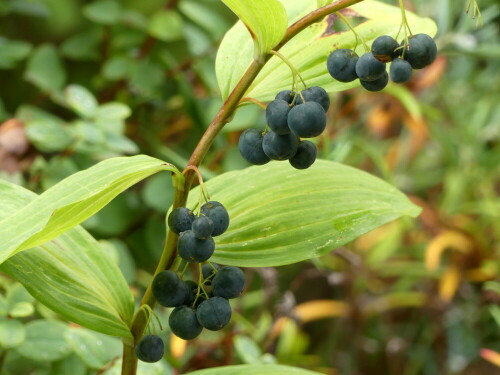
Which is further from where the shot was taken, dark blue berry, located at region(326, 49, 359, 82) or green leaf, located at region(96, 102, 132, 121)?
green leaf, located at region(96, 102, 132, 121)

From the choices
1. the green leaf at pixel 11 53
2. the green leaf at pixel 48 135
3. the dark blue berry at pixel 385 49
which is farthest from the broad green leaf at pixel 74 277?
the green leaf at pixel 11 53

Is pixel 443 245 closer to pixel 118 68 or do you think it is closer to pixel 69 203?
pixel 118 68

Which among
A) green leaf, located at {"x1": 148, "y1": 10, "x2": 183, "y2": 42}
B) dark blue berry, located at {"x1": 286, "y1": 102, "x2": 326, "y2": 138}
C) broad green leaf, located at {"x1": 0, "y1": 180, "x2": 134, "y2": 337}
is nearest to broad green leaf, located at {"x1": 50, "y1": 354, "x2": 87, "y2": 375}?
broad green leaf, located at {"x1": 0, "y1": 180, "x2": 134, "y2": 337}

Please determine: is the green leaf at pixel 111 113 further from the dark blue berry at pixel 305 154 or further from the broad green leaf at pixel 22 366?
the dark blue berry at pixel 305 154

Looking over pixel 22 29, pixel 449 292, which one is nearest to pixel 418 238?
pixel 449 292

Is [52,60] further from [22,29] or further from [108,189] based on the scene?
[108,189]

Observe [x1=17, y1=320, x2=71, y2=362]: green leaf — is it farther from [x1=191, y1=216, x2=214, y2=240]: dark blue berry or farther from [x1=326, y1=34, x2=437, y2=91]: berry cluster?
[x1=326, y1=34, x2=437, y2=91]: berry cluster
